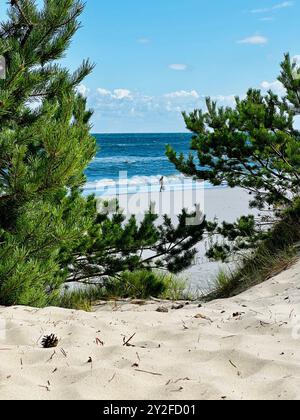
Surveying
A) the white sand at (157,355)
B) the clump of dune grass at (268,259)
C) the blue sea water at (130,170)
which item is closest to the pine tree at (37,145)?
the white sand at (157,355)

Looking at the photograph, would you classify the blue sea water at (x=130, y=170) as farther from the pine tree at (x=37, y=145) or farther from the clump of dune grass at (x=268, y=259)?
the pine tree at (x=37, y=145)

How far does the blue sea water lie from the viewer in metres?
27.3

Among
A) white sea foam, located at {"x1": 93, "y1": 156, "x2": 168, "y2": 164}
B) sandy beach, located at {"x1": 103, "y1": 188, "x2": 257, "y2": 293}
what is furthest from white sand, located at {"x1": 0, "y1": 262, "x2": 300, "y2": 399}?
white sea foam, located at {"x1": 93, "y1": 156, "x2": 168, "y2": 164}

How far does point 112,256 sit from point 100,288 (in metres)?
0.48

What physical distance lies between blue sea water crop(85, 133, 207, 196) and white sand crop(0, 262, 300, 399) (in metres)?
17.8

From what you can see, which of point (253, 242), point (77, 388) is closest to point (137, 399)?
point (77, 388)

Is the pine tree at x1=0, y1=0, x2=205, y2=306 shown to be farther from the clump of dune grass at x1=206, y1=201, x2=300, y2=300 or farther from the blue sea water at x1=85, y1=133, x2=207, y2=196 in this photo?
the blue sea water at x1=85, y1=133, x2=207, y2=196

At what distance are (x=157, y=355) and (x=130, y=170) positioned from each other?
1227 inches

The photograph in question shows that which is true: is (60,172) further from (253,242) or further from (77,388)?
(253,242)

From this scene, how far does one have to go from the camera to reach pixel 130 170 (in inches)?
1347

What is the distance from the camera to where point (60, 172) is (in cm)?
479

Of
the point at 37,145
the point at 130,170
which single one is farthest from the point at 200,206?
the point at 130,170

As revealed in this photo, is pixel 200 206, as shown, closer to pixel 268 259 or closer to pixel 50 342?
pixel 268 259

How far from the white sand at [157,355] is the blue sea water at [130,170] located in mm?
17810
